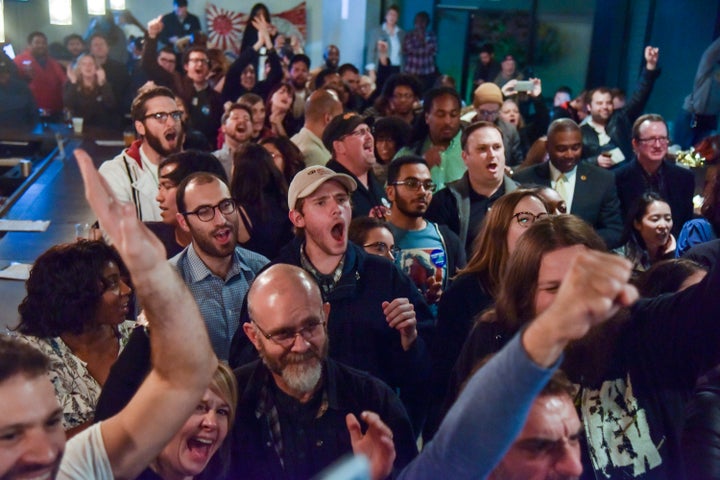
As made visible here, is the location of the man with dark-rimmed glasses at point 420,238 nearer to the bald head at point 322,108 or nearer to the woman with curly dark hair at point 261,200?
the woman with curly dark hair at point 261,200

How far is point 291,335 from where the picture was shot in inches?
83.0

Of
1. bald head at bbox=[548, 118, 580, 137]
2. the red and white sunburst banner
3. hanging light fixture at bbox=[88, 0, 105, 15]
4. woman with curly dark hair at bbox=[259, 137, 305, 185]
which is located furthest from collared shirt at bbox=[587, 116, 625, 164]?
the red and white sunburst banner

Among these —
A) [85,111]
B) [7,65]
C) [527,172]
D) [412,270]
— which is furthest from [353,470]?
[85,111]

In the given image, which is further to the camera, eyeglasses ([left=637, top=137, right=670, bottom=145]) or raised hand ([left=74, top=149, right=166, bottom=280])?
eyeglasses ([left=637, top=137, right=670, bottom=145])

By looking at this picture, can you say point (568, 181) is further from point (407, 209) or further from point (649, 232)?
point (407, 209)

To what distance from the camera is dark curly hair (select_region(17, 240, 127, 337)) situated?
8.23ft

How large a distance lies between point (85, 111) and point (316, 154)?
15.5 ft

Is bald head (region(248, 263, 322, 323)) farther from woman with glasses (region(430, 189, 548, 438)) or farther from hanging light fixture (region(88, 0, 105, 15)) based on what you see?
hanging light fixture (region(88, 0, 105, 15))

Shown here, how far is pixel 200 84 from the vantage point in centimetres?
693

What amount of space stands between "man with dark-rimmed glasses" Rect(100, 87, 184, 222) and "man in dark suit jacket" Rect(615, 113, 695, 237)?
2680 mm

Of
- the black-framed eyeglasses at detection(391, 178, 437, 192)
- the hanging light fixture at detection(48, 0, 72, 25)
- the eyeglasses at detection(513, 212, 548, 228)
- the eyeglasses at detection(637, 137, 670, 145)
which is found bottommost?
the black-framed eyeglasses at detection(391, 178, 437, 192)

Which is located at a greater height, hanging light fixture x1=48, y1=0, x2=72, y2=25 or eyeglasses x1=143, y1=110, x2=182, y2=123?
hanging light fixture x1=48, y1=0, x2=72, y2=25

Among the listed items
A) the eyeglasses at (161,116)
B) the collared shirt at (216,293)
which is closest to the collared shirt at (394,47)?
the eyeglasses at (161,116)

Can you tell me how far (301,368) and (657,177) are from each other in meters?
3.50
